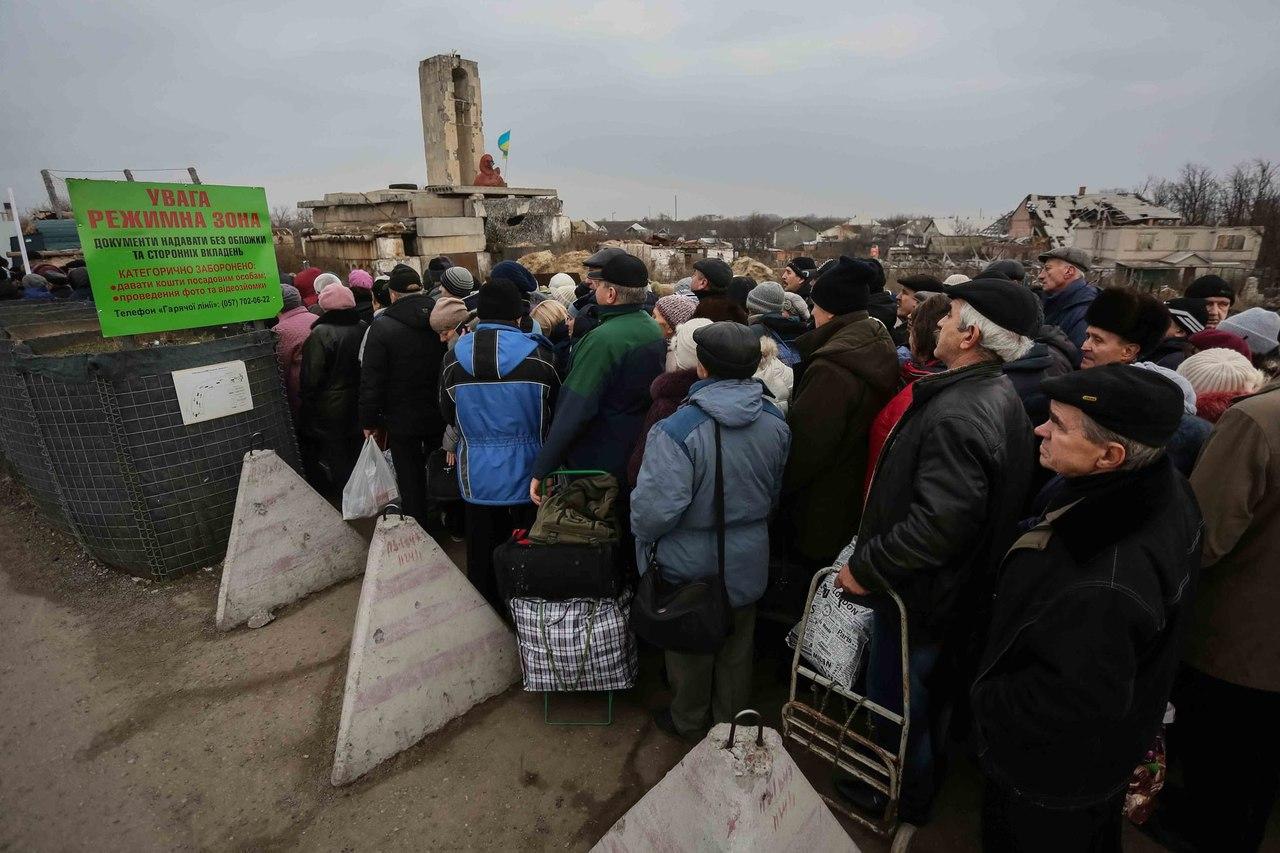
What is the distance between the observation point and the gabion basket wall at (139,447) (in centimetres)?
380

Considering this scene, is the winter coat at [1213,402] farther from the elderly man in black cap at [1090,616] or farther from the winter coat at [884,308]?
the winter coat at [884,308]

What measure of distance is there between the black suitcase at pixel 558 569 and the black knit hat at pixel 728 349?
3.07ft

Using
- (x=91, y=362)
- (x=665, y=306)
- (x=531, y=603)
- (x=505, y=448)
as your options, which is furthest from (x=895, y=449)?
(x=91, y=362)

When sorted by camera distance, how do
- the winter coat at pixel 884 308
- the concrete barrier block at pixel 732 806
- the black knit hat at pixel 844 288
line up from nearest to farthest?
the concrete barrier block at pixel 732 806 → the black knit hat at pixel 844 288 → the winter coat at pixel 884 308

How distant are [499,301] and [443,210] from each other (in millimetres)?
9782

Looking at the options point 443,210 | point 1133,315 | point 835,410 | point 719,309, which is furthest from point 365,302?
point 443,210

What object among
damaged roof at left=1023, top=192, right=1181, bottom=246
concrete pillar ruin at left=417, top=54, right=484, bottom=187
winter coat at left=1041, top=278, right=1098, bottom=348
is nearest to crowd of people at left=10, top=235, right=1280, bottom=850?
winter coat at left=1041, top=278, right=1098, bottom=348

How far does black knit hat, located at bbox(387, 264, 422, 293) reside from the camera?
14.1 ft

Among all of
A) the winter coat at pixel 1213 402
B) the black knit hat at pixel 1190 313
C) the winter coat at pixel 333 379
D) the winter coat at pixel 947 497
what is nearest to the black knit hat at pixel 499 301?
the winter coat at pixel 333 379

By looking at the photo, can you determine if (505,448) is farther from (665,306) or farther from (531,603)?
(665,306)

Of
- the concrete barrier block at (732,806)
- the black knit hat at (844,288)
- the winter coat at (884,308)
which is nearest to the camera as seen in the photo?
the concrete barrier block at (732,806)

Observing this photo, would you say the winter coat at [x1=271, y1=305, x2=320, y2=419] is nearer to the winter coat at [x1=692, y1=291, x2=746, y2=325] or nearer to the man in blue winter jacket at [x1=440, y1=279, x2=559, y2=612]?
the man in blue winter jacket at [x1=440, y1=279, x2=559, y2=612]

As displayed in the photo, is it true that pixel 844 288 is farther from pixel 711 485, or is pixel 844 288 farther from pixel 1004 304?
pixel 711 485

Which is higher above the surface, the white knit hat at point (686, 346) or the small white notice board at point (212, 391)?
the white knit hat at point (686, 346)
